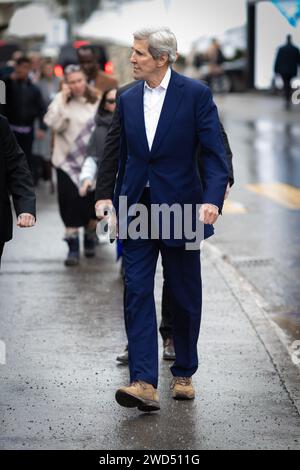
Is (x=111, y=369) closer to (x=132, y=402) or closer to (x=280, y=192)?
(x=132, y=402)

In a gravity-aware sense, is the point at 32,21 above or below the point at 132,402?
below

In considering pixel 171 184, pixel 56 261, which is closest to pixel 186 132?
pixel 171 184

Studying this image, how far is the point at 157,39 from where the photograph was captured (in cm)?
646

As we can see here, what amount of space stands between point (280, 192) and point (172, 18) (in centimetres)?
1358

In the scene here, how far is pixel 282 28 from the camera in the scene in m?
32.2

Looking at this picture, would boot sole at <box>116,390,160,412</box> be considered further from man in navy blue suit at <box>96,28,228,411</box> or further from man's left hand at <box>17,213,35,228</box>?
man's left hand at <box>17,213,35,228</box>

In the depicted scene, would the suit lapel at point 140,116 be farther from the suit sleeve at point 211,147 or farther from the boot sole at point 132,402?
the boot sole at point 132,402

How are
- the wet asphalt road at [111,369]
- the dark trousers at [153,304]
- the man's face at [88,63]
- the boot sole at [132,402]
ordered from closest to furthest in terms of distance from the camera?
the wet asphalt road at [111,369] → the boot sole at [132,402] → the dark trousers at [153,304] → the man's face at [88,63]

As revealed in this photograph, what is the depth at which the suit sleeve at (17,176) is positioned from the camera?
6719 millimetres

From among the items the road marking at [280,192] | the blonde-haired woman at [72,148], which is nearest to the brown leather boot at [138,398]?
the blonde-haired woman at [72,148]

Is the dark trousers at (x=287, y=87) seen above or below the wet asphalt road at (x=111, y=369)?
below

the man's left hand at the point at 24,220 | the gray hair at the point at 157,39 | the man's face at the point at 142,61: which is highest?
the gray hair at the point at 157,39

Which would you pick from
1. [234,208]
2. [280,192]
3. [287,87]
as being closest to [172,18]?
[287,87]

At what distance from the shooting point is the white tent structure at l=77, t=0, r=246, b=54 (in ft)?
97.0
